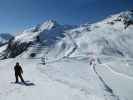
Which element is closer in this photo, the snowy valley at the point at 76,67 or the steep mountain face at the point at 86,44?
the snowy valley at the point at 76,67

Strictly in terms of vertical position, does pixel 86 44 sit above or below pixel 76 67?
above

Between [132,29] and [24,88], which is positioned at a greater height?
[132,29]

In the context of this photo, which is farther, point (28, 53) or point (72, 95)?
point (28, 53)

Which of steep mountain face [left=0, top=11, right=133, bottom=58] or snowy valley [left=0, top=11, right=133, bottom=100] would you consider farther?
steep mountain face [left=0, top=11, right=133, bottom=58]

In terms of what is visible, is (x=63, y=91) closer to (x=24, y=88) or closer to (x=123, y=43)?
(x=24, y=88)

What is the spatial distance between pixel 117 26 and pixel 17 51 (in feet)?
170

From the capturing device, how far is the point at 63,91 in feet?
48.4

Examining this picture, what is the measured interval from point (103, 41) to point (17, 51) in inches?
1861

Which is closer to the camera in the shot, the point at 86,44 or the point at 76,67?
the point at 76,67

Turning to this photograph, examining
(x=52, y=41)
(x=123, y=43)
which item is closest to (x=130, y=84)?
(x=123, y=43)

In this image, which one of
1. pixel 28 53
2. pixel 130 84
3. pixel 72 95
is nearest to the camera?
Answer: pixel 72 95

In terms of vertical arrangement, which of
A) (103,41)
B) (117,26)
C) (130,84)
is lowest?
(130,84)

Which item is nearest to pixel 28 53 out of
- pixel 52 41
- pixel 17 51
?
pixel 52 41

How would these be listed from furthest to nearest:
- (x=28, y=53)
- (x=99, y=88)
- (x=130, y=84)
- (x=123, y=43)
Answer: (x=28, y=53)
(x=123, y=43)
(x=130, y=84)
(x=99, y=88)
